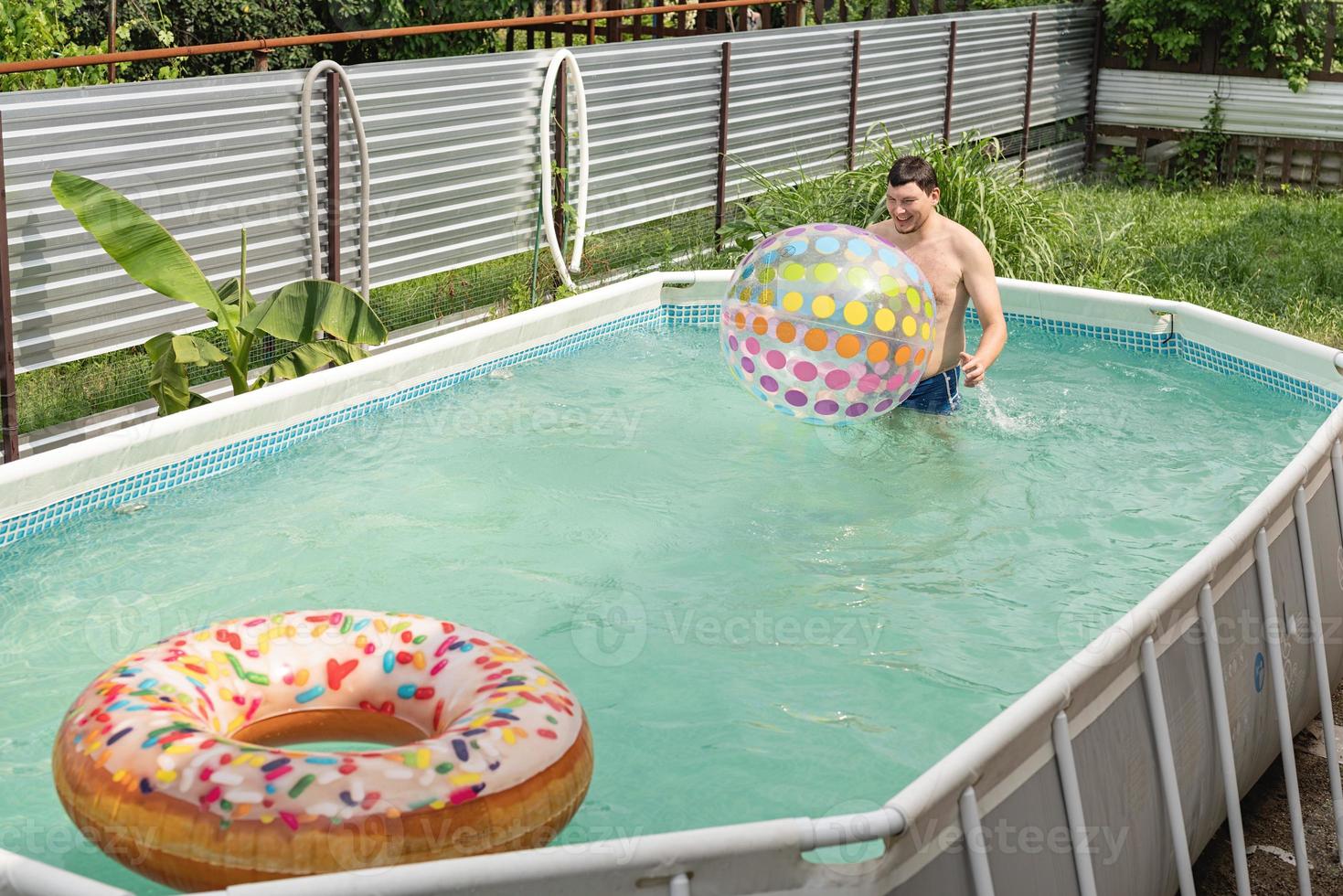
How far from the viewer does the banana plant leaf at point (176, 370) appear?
18.2ft

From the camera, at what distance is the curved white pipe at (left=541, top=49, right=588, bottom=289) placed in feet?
25.3

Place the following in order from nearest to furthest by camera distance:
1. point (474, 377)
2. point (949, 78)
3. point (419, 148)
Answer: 1. point (474, 377)
2. point (419, 148)
3. point (949, 78)

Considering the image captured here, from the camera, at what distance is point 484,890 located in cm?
221

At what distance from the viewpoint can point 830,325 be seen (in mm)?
4852

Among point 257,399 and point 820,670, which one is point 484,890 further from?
point 257,399

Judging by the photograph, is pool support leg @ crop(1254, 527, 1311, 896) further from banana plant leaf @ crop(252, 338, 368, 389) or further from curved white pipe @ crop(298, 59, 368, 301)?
curved white pipe @ crop(298, 59, 368, 301)

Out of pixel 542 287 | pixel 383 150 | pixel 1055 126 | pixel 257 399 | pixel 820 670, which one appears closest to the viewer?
pixel 820 670

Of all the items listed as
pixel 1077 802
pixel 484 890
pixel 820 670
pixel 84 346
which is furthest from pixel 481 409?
pixel 484 890

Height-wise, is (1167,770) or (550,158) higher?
(550,158)

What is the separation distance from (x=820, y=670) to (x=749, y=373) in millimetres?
1279

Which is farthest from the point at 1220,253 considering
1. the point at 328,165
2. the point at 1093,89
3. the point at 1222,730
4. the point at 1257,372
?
the point at 1222,730

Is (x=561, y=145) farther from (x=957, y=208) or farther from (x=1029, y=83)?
(x=1029, y=83)

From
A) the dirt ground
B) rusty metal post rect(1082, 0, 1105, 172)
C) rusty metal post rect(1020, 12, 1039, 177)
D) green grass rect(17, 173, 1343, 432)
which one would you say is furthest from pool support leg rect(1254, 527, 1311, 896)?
rusty metal post rect(1082, 0, 1105, 172)

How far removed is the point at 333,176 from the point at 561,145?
1.77 meters
